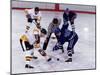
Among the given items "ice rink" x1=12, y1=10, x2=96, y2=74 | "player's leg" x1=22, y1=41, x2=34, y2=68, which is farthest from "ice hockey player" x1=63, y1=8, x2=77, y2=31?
"player's leg" x1=22, y1=41, x2=34, y2=68

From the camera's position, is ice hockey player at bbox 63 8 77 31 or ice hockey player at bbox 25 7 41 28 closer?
ice hockey player at bbox 25 7 41 28

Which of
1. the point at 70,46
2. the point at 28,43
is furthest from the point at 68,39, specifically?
the point at 28,43

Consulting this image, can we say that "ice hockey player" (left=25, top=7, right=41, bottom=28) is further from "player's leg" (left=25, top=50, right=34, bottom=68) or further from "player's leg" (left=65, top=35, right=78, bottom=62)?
"player's leg" (left=65, top=35, right=78, bottom=62)

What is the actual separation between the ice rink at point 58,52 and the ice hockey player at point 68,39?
5cm

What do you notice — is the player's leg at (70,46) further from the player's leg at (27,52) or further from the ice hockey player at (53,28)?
the player's leg at (27,52)

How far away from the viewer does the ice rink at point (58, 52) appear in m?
2.33

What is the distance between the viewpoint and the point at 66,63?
2510 millimetres

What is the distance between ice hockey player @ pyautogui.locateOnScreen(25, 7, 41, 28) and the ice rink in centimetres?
5

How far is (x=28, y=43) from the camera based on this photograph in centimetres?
239

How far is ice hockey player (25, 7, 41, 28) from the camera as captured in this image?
7.83ft

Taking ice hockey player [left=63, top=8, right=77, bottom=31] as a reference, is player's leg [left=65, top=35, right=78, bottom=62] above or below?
below

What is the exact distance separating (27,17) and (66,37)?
0.53 meters

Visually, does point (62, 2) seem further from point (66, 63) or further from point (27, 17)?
point (66, 63)

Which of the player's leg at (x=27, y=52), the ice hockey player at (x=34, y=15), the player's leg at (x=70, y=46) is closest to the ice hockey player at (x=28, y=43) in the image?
the player's leg at (x=27, y=52)
